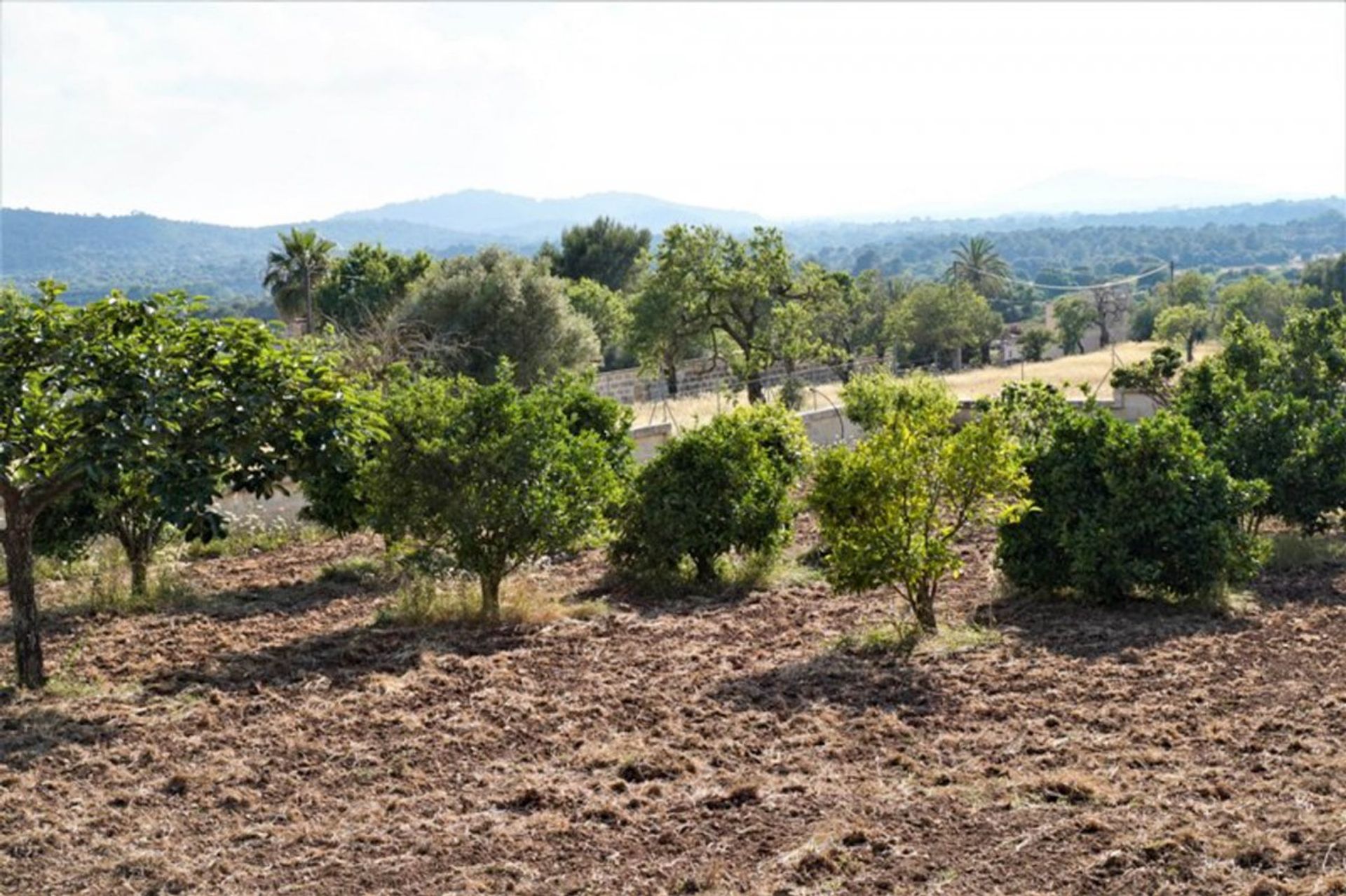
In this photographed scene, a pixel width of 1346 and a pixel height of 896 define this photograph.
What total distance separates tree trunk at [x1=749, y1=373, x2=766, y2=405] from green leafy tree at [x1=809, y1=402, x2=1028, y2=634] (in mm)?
17612

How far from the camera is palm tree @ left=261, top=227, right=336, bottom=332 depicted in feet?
168

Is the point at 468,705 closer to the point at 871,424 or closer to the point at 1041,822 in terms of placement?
the point at 1041,822

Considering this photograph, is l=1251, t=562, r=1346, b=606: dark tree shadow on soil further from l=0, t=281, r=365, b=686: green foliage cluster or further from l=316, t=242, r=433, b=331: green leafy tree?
l=316, t=242, r=433, b=331: green leafy tree

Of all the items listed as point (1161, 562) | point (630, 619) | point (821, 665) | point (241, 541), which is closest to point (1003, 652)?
point (821, 665)

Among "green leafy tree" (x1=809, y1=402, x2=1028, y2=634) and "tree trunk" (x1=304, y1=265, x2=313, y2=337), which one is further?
"tree trunk" (x1=304, y1=265, x2=313, y2=337)

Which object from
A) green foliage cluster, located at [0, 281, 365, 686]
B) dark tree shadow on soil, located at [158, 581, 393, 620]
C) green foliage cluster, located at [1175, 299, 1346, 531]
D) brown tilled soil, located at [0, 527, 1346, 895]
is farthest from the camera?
green foliage cluster, located at [1175, 299, 1346, 531]

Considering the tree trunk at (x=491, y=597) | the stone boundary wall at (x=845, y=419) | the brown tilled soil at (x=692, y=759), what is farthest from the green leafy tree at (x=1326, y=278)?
the tree trunk at (x=491, y=597)

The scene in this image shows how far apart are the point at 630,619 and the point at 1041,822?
595 cm

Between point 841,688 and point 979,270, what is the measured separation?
3860 inches

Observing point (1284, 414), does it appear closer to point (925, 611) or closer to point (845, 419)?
point (925, 611)

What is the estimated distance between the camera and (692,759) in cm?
826

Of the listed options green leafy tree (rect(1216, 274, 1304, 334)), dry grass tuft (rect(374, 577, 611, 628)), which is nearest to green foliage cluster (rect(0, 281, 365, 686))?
dry grass tuft (rect(374, 577, 611, 628))

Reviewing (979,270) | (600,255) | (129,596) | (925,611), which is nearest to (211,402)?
(129,596)

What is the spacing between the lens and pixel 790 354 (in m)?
33.7
